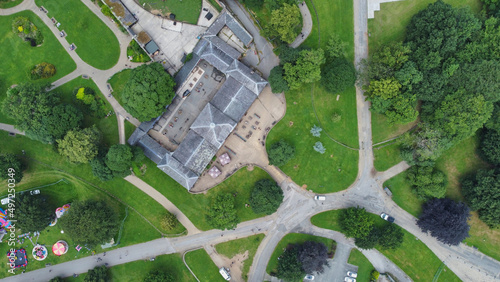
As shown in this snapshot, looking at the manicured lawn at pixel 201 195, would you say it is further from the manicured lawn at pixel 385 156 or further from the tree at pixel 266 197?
the manicured lawn at pixel 385 156

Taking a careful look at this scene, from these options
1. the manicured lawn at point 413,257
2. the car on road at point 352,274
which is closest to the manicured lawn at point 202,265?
the manicured lawn at point 413,257

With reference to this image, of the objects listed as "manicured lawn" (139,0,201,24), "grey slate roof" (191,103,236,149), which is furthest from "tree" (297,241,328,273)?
"manicured lawn" (139,0,201,24)

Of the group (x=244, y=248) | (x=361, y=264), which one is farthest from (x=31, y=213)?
(x=361, y=264)

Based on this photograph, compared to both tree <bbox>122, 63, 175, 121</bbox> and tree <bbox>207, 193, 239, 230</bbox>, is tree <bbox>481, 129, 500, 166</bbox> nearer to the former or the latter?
tree <bbox>207, 193, 239, 230</bbox>

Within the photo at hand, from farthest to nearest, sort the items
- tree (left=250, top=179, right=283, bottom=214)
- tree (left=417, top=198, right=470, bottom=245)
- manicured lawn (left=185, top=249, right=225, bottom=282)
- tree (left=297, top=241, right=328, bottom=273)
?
manicured lawn (left=185, top=249, right=225, bottom=282) < tree (left=250, top=179, right=283, bottom=214) < tree (left=297, top=241, right=328, bottom=273) < tree (left=417, top=198, right=470, bottom=245)

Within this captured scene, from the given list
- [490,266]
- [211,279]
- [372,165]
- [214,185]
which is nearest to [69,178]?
[214,185]

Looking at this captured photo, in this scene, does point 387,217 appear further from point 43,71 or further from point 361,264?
point 43,71
